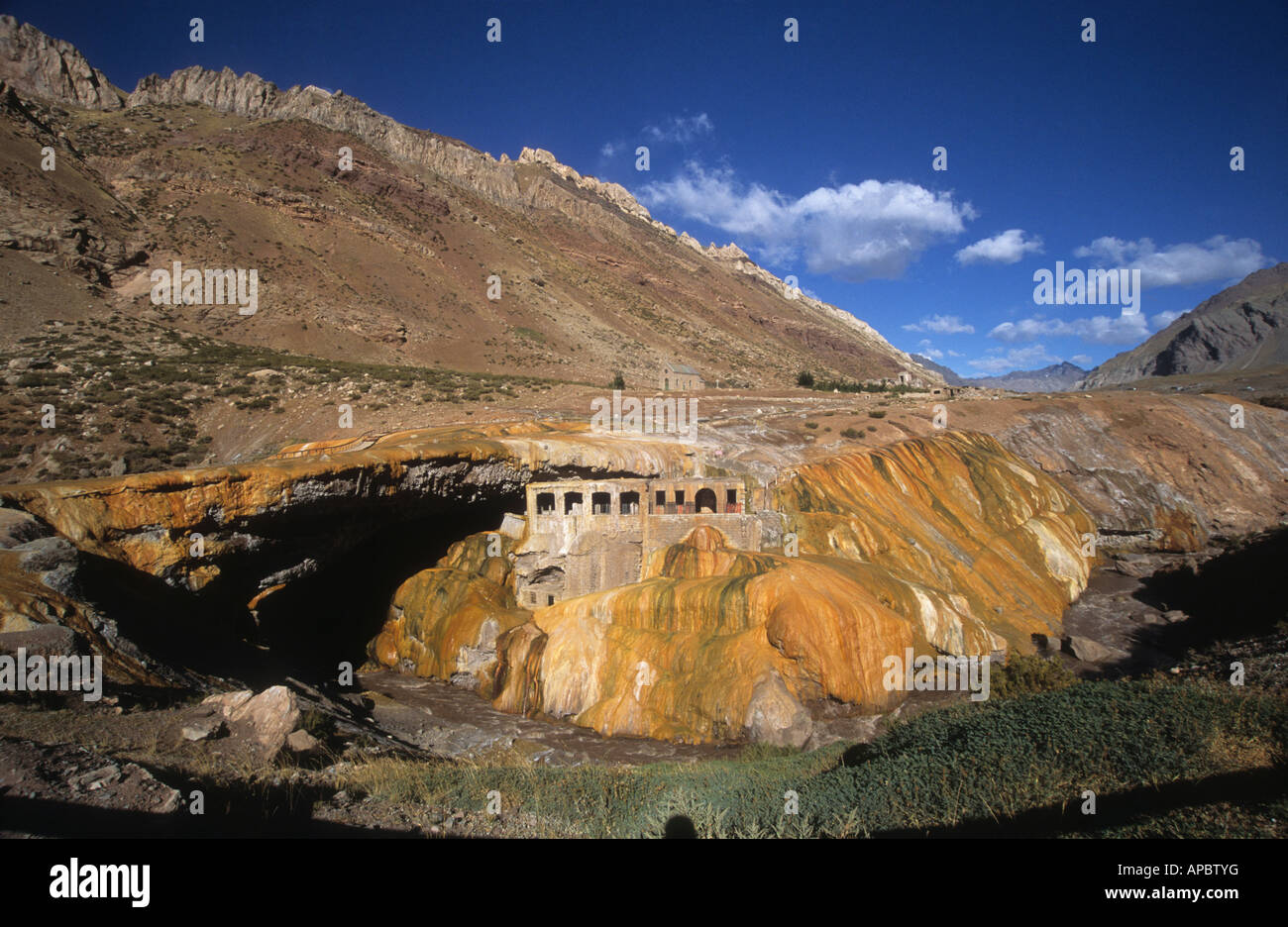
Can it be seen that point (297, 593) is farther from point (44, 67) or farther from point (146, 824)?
point (44, 67)

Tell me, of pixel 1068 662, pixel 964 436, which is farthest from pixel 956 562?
pixel 964 436

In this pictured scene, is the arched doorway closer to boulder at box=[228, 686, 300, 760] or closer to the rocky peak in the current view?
boulder at box=[228, 686, 300, 760]

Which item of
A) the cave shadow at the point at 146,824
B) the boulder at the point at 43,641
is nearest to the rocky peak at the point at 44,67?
the boulder at the point at 43,641

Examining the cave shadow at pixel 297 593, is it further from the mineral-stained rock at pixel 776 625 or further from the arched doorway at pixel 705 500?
the arched doorway at pixel 705 500

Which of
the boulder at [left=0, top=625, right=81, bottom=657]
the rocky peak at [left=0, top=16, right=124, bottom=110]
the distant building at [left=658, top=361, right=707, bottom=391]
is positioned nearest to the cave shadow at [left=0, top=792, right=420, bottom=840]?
the boulder at [left=0, top=625, right=81, bottom=657]

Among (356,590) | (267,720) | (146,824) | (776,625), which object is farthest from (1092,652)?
(356,590)
